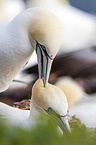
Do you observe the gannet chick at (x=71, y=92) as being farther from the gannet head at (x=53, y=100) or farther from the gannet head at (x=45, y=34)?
the gannet head at (x=45, y=34)

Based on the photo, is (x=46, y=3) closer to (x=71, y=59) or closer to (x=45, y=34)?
(x=71, y=59)

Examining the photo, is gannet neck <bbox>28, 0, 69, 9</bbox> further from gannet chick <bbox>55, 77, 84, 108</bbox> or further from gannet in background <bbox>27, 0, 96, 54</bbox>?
gannet chick <bbox>55, 77, 84, 108</bbox>

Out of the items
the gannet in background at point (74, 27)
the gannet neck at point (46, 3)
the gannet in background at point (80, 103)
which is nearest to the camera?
the gannet in background at point (80, 103)

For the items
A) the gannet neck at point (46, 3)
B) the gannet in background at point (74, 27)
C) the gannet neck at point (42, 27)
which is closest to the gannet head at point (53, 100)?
the gannet neck at point (42, 27)

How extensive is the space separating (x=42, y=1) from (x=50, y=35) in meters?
1.75

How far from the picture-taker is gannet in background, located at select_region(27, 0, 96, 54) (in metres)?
1.98

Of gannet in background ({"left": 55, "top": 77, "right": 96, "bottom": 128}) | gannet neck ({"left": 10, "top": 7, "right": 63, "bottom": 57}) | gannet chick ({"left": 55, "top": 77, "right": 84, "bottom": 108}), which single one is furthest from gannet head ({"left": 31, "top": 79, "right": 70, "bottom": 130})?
gannet chick ({"left": 55, "top": 77, "right": 84, "bottom": 108})

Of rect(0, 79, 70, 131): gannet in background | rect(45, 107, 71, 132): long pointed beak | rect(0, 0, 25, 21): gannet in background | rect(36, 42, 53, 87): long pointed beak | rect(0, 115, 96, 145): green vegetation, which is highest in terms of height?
rect(0, 115, 96, 145): green vegetation

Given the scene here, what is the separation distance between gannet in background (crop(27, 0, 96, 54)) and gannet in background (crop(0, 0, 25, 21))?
6.0 inches

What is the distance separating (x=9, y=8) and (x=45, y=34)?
1.65 metres

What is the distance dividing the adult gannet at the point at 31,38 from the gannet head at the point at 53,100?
0.04 m

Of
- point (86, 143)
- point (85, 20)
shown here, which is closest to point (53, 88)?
point (86, 143)

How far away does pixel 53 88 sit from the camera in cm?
73

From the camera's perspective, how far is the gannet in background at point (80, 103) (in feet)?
3.41
